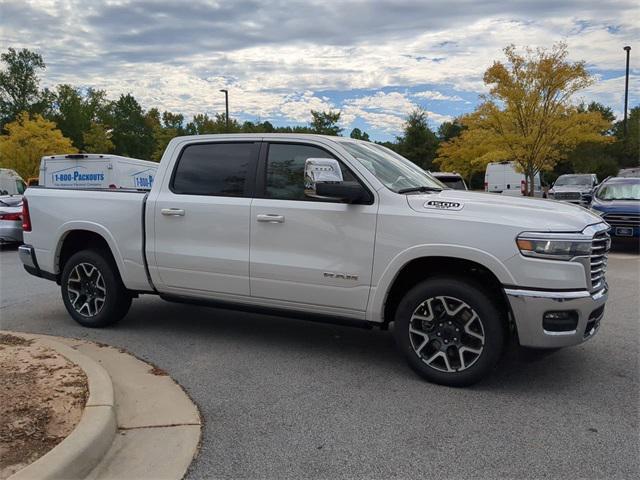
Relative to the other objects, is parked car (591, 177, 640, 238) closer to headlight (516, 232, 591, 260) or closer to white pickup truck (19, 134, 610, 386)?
white pickup truck (19, 134, 610, 386)

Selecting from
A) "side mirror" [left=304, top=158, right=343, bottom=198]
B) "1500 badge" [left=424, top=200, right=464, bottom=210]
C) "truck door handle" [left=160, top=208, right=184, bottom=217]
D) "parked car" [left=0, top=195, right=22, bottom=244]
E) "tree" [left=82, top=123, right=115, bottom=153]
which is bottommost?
"parked car" [left=0, top=195, right=22, bottom=244]

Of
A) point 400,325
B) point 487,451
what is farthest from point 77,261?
point 487,451

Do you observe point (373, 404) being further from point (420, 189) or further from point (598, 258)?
point (598, 258)

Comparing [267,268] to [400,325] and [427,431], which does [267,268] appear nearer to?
[400,325]

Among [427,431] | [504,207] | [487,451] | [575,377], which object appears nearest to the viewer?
[487,451]

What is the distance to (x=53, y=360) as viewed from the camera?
4477 mm

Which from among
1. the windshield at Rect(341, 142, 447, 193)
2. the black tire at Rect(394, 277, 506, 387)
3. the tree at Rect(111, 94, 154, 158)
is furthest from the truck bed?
the tree at Rect(111, 94, 154, 158)

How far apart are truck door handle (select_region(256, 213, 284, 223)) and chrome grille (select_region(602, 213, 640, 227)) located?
32.1 feet

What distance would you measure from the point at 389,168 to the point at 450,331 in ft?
5.15

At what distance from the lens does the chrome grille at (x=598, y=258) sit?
4051 mm

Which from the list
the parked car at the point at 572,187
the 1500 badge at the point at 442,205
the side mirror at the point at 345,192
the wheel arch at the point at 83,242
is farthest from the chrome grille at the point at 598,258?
the parked car at the point at 572,187

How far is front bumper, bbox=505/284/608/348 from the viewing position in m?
3.89

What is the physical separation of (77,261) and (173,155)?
5.24 feet

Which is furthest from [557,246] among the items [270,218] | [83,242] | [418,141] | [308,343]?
[418,141]
